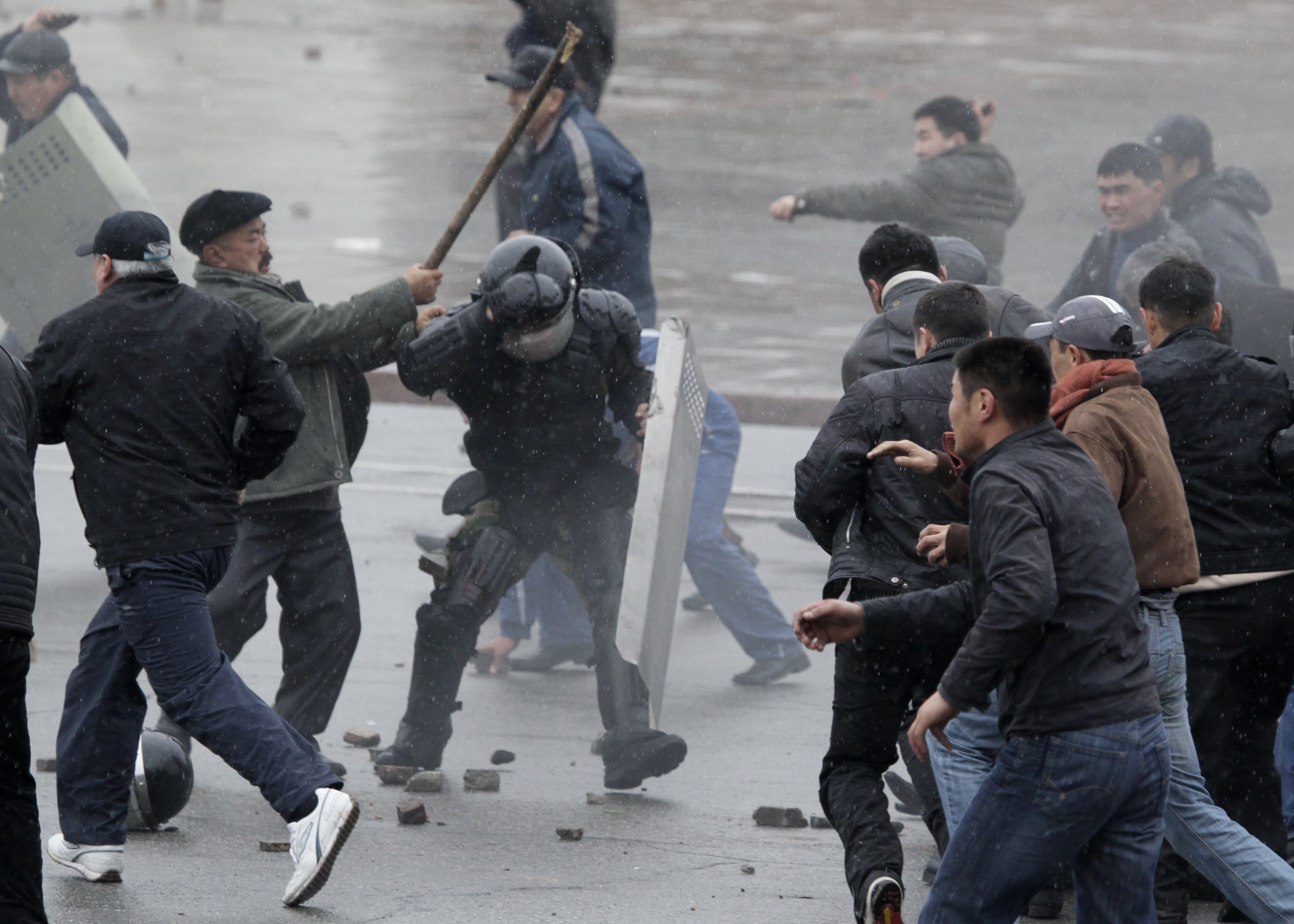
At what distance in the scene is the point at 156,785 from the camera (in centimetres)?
516

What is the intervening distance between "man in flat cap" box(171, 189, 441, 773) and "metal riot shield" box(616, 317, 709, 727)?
0.82 metres

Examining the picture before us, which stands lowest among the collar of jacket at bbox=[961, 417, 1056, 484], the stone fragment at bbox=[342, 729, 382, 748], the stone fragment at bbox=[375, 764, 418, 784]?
the stone fragment at bbox=[342, 729, 382, 748]

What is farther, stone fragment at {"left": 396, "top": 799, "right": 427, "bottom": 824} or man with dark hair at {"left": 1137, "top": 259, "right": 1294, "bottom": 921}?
stone fragment at {"left": 396, "top": 799, "right": 427, "bottom": 824}

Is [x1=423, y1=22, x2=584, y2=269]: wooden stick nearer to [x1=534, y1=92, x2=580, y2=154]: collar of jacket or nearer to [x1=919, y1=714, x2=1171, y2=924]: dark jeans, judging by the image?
[x1=534, y1=92, x2=580, y2=154]: collar of jacket

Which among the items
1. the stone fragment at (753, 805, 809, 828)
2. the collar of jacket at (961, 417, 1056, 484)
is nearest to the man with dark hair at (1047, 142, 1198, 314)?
the stone fragment at (753, 805, 809, 828)

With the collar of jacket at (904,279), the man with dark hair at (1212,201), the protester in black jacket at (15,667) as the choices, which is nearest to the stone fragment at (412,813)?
the protester in black jacket at (15,667)

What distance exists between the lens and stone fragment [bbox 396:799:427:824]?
17.4ft

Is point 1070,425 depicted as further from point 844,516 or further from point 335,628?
point 335,628

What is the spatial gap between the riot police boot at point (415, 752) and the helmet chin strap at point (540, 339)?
1284 millimetres

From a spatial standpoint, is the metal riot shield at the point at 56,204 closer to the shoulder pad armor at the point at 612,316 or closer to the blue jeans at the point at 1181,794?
the shoulder pad armor at the point at 612,316

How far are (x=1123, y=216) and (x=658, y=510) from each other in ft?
10.1

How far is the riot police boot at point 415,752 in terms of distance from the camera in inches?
229

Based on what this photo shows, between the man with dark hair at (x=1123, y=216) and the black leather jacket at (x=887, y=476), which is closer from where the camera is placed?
the black leather jacket at (x=887, y=476)

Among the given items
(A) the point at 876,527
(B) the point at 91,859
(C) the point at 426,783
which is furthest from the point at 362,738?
(A) the point at 876,527
